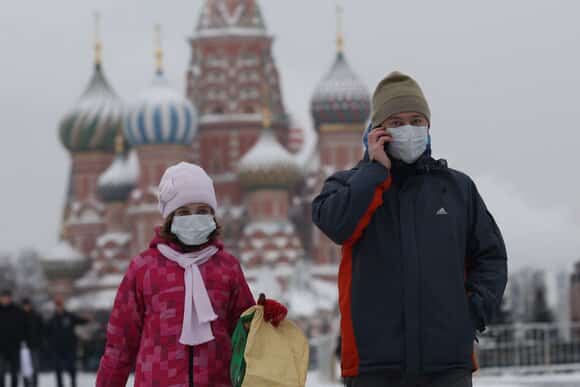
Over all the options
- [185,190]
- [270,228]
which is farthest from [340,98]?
[185,190]

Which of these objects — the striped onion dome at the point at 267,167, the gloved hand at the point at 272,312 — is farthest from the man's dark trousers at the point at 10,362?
the striped onion dome at the point at 267,167

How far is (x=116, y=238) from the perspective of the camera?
187 feet

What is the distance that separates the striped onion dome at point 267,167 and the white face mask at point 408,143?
4898 centimetres

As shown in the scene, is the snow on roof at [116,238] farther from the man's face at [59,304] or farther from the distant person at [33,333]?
the man's face at [59,304]

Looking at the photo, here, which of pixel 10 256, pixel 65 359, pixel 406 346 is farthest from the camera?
pixel 10 256

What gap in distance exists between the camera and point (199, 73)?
58062mm

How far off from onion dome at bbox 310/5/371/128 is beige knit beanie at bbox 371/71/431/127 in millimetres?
49930

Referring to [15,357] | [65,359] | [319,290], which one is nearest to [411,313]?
[15,357]

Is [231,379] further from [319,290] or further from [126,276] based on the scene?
[319,290]

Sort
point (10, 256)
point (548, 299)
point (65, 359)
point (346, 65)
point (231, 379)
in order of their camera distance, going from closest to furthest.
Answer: point (231, 379) → point (65, 359) → point (548, 299) → point (346, 65) → point (10, 256)

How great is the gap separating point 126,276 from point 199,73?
52.6 metres

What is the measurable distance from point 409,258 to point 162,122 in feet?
162

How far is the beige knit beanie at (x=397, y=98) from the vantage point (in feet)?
16.9

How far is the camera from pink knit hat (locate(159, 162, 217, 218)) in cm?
574
